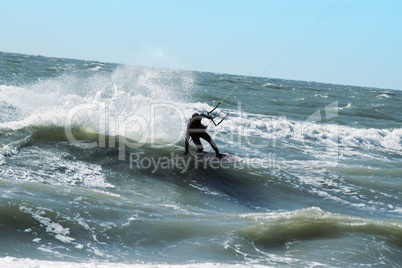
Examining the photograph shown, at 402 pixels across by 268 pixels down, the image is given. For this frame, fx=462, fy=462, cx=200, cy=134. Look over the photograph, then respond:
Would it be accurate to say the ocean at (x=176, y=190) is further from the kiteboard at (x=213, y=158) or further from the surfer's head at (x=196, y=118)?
the surfer's head at (x=196, y=118)

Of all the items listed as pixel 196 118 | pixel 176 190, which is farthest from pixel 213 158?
pixel 176 190

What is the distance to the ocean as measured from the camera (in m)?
6.09

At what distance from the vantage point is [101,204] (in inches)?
305

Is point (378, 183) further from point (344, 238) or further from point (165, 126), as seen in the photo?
point (165, 126)

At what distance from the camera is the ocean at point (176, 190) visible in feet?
20.0

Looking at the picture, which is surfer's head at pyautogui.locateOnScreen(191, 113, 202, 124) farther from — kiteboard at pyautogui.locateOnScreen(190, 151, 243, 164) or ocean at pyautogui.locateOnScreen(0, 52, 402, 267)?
ocean at pyautogui.locateOnScreen(0, 52, 402, 267)

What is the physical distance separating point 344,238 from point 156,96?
16.1 metres

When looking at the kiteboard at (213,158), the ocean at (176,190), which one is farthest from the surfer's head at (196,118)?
the ocean at (176,190)

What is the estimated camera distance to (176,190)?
32.6ft

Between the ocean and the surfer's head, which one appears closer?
the ocean

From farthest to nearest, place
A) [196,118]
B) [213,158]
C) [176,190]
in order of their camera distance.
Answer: [213,158]
[196,118]
[176,190]

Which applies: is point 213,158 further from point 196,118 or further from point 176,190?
point 176,190

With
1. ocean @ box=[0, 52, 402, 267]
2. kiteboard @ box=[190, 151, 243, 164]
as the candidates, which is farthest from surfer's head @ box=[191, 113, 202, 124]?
ocean @ box=[0, 52, 402, 267]

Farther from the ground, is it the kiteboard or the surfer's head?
the surfer's head
